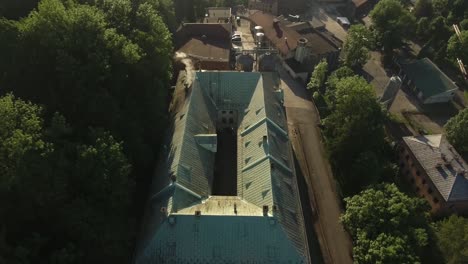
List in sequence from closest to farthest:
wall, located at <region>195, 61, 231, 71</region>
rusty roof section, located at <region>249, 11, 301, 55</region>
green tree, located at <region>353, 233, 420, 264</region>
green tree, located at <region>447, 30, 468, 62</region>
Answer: green tree, located at <region>353, 233, 420, 264</region>
wall, located at <region>195, 61, 231, 71</region>
green tree, located at <region>447, 30, 468, 62</region>
rusty roof section, located at <region>249, 11, 301, 55</region>

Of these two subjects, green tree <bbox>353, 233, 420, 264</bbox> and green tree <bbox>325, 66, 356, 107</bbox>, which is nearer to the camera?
green tree <bbox>353, 233, 420, 264</bbox>

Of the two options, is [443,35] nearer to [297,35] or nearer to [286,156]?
[297,35]

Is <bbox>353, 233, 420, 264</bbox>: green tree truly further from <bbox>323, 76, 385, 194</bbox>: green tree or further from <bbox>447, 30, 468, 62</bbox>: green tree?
<bbox>447, 30, 468, 62</bbox>: green tree

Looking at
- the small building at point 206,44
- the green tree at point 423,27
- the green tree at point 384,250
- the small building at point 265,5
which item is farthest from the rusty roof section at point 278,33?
the green tree at point 384,250

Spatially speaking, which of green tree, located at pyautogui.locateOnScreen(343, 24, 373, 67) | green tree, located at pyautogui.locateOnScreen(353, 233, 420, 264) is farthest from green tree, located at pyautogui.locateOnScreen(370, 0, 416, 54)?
green tree, located at pyautogui.locateOnScreen(353, 233, 420, 264)

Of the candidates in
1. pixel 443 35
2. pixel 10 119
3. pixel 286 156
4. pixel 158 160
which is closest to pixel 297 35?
pixel 443 35

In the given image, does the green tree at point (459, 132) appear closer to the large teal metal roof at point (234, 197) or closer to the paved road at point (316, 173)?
the paved road at point (316, 173)
